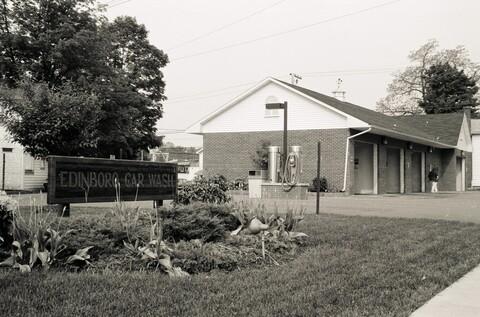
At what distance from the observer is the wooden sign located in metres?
7.63

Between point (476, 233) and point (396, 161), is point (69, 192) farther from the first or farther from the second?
point (396, 161)

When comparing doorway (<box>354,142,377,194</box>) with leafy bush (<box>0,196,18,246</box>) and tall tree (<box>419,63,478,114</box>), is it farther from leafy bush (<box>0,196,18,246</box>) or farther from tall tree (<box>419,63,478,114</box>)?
tall tree (<box>419,63,478,114</box>)

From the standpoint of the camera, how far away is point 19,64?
29312mm

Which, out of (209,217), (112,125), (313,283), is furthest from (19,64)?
(313,283)

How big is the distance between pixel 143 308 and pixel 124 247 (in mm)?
1979

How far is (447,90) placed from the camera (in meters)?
63.3

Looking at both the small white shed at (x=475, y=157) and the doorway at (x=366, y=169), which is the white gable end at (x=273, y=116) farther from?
the small white shed at (x=475, y=157)

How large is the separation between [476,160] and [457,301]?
51.6 m

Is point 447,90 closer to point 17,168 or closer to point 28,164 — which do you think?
point 28,164

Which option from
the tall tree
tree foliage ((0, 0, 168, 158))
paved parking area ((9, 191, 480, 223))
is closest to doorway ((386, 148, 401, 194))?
paved parking area ((9, 191, 480, 223))

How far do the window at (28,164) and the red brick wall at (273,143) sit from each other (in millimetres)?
10510

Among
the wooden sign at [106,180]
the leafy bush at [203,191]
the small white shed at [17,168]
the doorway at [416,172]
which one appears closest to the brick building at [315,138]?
the doorway at [416,172]

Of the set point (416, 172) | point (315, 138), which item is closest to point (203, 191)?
point (315, 138)

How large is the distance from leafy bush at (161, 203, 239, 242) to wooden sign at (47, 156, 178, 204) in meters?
1.62
